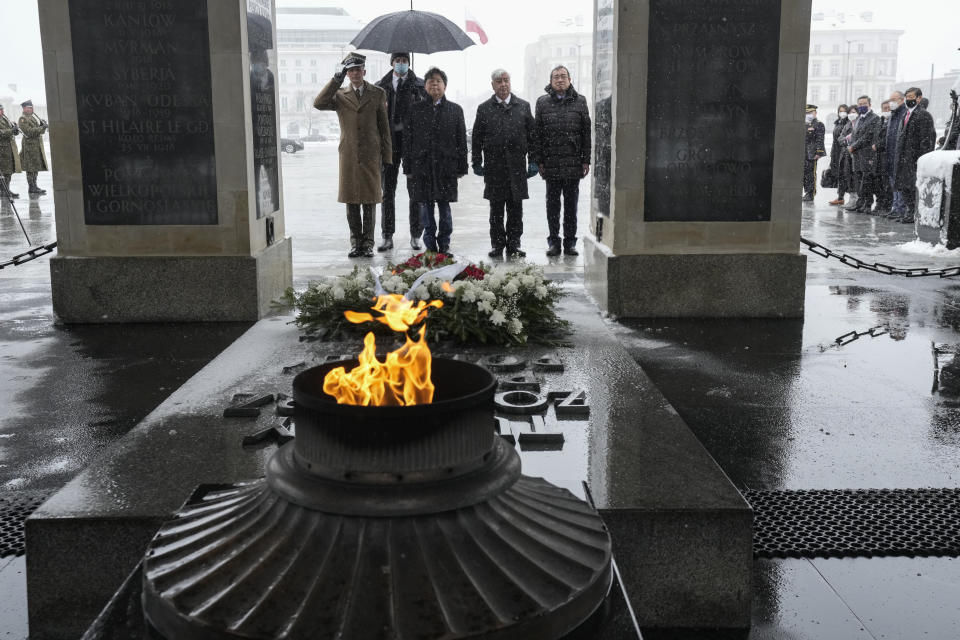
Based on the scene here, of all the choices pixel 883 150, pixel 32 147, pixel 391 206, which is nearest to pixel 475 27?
pixel 32 147

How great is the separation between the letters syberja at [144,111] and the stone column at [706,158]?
3.31m

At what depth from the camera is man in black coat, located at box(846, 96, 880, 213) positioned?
18094 millimetres

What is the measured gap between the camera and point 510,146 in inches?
423

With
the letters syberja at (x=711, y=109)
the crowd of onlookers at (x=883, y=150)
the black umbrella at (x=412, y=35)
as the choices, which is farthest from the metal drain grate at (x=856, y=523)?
the crowd of onlookers at (x=883, y=150)

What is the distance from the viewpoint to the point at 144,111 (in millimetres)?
7570

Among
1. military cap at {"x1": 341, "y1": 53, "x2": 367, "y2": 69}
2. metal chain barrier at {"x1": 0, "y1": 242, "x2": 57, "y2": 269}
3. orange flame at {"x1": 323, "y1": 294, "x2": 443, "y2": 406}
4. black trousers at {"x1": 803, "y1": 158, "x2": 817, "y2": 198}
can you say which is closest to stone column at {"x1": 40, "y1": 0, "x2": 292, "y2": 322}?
metal chain barrier at {"x1": 0, "y1": 242, "x2": 57, "y2": 269}

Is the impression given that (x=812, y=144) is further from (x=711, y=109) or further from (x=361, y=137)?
(x=711, y=109)

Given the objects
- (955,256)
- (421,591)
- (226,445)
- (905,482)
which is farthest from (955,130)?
(421,591)

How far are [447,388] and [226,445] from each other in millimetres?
1560

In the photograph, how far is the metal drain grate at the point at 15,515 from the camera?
3.61 meters

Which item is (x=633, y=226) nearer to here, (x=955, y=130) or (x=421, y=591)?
(x=421, y=591)

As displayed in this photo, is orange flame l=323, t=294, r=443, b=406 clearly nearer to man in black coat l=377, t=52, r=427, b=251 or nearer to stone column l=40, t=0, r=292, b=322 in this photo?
stone column l=40, t=0, r=292, b=322

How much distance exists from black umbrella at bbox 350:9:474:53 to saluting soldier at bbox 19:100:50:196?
1279 centimetres

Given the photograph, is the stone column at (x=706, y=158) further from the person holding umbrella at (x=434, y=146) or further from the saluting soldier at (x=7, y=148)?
the saluting soldier at (x=7, y=148)
